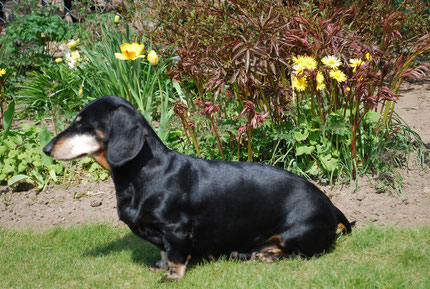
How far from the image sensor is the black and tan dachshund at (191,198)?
3443mm

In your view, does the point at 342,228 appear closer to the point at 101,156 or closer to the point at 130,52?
the point at 101,156

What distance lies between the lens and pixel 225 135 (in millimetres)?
4836

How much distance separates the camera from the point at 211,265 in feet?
12.3

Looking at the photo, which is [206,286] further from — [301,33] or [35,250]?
[301,33]

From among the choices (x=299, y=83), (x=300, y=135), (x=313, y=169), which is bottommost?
(x=313, y=169)

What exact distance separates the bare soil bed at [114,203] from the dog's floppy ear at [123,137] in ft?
5.04

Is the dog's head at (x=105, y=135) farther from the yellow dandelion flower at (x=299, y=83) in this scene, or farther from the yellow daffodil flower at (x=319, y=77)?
the yellow daffodil flower at (x=319, y=77)

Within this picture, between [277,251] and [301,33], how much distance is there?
77.5 inches

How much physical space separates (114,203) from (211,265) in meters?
1.61

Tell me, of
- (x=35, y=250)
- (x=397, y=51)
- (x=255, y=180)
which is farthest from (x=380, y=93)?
(x=397, y=51)

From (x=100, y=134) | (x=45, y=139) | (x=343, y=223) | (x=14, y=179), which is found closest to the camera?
(x=100, y=134)

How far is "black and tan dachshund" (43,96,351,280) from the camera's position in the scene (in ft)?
11.3

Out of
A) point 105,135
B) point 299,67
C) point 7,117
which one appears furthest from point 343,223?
point 7,117

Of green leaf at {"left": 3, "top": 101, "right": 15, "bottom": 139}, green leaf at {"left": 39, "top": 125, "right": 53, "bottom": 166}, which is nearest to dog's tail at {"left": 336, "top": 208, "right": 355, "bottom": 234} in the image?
green leaf at {"left": 39, "top": 125, "right": 53, "bottom": 166}
